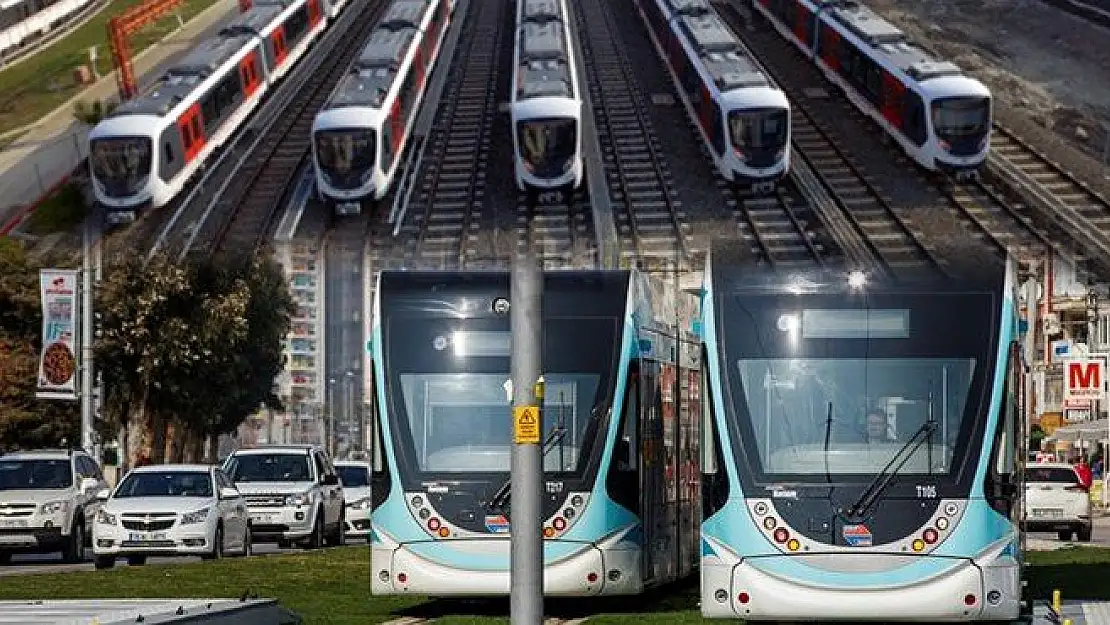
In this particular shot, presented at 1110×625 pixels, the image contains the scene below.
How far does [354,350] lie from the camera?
134625mm

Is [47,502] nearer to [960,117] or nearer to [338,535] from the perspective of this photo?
[338,535]

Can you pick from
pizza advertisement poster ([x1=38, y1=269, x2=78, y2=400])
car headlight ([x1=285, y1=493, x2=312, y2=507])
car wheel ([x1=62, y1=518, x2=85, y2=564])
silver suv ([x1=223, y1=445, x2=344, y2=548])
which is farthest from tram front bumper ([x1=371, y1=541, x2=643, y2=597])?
pizza advertisement poster ([x1=38, y1=269, x2=78, y2=400])

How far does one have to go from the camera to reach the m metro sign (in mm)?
40094

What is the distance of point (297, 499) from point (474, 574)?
15964 mm

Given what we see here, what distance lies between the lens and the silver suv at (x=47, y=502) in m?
34.3

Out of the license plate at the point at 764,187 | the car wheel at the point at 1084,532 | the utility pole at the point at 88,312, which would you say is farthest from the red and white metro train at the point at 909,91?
the utility pole at the point at 88,312

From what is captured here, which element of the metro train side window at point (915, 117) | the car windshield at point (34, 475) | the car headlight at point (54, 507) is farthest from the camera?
the metro train side window at point (915, 117)

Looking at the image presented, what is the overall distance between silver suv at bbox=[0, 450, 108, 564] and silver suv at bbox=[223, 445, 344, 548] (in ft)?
7.75

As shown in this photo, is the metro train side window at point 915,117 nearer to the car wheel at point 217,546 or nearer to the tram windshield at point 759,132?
the tram windshield at point 759,132

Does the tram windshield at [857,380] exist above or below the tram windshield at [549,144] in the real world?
above

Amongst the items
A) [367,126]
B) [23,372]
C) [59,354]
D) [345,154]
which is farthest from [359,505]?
[23,372]

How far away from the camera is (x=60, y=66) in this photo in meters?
65.4

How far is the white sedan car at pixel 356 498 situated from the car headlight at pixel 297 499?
6.61 metres

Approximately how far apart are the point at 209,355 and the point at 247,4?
11916mm
